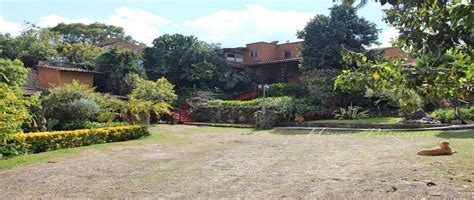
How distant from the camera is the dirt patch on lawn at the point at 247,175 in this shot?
22.2 feet

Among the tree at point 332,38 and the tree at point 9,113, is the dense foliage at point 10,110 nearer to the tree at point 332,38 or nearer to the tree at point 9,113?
the tree at point 9,113

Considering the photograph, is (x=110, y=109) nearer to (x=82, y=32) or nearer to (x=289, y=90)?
(x=289, y=90)

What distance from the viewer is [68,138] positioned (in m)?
14.1

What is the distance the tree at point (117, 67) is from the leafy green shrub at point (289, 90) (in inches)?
422

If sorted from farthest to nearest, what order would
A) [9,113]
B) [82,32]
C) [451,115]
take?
1. [82,32]
2. [451,115]
3. [9,113]

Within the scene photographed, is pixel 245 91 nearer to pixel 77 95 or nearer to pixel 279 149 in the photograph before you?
pixel 77 95

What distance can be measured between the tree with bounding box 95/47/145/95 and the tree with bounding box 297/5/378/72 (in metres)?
13.2

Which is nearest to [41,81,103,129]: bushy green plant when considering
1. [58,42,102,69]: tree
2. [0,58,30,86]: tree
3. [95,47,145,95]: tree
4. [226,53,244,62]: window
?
[0,58,30,86]: tree

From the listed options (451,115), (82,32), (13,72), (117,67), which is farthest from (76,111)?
(82,32)

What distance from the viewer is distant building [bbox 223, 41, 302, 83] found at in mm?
40188

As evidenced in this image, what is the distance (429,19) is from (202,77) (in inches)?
1201

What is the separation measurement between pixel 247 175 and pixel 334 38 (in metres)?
23.0

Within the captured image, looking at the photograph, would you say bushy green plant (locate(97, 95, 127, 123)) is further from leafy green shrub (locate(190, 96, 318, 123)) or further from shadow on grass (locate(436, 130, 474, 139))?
shadow on grass (locate(436, 130, 474, 139))

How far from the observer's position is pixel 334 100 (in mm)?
25578
